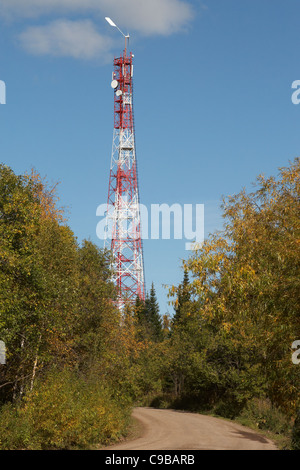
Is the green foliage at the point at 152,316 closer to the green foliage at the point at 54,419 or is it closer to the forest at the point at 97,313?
the forest at the point at 97,313

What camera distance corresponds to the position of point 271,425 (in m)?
27.0

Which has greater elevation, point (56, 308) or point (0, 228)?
point (0, 228)

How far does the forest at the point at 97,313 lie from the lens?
1281 centimetres

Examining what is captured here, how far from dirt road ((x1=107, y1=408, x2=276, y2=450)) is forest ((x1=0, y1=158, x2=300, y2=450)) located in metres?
1.16

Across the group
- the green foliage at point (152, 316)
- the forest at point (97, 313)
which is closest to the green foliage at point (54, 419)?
the forest at point (97, 313)

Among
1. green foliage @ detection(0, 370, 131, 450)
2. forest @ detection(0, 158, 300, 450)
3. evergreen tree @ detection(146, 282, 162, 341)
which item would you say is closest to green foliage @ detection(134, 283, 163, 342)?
evergreen tree @ detection(146, 282, 162, 341)

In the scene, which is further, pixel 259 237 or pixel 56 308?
pixel 56 308

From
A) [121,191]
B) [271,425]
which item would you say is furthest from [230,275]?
[121,191]

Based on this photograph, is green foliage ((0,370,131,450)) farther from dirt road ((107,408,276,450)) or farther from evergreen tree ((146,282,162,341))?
evergreen tree ((146,282,162,341))

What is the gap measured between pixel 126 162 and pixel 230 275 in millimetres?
38856

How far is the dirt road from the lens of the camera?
18.6 meters

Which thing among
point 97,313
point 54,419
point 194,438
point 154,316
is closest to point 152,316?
point 154,316
